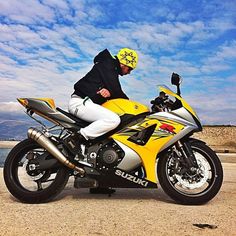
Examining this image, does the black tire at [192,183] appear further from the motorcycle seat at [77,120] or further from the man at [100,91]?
the motorcycle seat at [77,120]

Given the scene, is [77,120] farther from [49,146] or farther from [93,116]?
[49,146]

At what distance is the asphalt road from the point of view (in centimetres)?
315

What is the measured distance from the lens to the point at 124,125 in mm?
4547

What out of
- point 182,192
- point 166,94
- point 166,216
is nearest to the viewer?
point 166,216

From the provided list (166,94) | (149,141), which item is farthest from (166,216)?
(166,94)

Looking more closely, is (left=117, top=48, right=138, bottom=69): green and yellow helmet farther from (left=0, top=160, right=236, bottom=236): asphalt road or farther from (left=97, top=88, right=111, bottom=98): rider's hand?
(left=0, top=160, right=236, bottom=236): asphalt road

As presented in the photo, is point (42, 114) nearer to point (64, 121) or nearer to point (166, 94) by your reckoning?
point (64, 121)

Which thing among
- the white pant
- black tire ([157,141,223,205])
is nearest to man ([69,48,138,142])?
the white pant

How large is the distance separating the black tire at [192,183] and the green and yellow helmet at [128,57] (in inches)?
52.2

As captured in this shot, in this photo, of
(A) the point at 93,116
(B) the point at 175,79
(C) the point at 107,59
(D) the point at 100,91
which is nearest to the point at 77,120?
(A) the point at 93,116

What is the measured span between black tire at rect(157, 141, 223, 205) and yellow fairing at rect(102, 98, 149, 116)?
69cm

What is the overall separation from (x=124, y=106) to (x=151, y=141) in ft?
1.96

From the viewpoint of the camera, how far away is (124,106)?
15.2ft

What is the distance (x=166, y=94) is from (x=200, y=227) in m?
1.98
